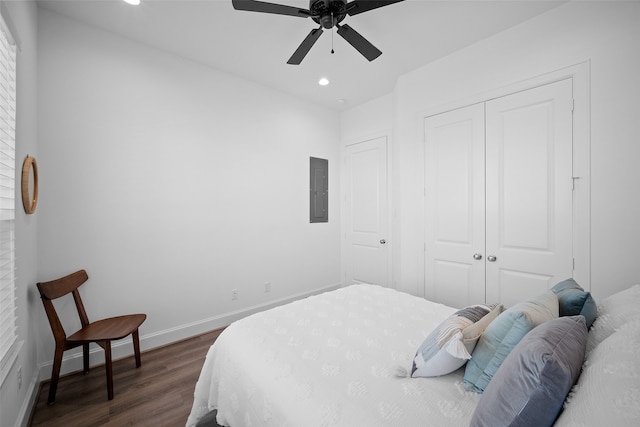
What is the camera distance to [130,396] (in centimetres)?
190

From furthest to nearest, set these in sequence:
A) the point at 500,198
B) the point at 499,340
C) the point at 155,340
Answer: the point at 155,340
the point at 500,198
the point at 499,340

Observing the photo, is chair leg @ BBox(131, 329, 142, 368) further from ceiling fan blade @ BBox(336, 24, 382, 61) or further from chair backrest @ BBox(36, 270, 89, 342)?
ceiling fan blade @ BBox(336, 24, 382, 61)

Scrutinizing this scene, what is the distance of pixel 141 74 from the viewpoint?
8.27ft

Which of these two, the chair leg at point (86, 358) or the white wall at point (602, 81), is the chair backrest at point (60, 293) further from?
the white wall at point (602, 81)

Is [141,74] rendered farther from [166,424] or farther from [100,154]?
[166,424]

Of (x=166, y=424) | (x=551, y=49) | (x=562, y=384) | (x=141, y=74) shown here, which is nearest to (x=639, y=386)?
(x=562, y=384)

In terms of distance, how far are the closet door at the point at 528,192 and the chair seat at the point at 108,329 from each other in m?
3.02

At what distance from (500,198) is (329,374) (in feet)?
7.19

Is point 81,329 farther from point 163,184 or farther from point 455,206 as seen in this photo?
point 455,206

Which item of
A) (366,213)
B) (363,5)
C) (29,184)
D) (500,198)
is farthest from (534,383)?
(366,213)

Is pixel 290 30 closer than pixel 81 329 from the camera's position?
No

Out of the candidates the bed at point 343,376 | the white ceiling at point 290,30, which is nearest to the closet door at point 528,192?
the white ceiling at point 290,30

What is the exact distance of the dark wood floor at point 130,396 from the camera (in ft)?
5.58

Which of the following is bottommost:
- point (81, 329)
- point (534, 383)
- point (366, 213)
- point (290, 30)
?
point (81, 329)
